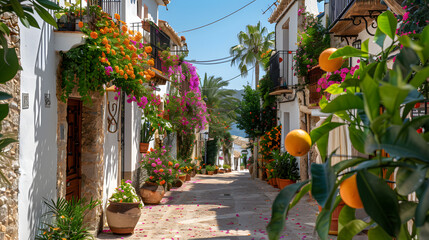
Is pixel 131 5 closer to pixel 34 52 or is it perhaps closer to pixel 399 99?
pixel 34 52

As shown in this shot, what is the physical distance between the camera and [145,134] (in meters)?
9.87

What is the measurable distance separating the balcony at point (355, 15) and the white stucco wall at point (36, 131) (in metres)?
3.72

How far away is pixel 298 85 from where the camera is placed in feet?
35.2

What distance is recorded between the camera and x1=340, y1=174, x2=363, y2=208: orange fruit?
906 mm

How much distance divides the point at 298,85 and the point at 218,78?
645 inches

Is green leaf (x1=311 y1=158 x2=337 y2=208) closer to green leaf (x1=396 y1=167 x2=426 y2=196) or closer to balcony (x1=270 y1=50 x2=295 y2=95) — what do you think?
green leaf (x1=396 y1=167 x2=426 y2=196)

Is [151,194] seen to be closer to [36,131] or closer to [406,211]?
[36,131]

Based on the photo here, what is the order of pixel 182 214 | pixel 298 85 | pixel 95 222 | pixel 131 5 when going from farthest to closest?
pixel 298 85 < pixel 131 5 < pixel 182 214 < pixel 95 222

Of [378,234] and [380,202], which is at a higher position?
[380,202]

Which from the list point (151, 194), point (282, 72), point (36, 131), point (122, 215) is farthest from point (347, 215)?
point (282, 72)

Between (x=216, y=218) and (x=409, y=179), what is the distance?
7.01m

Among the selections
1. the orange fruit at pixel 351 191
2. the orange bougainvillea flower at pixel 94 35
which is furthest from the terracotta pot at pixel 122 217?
the orange fruit at pixel 351 191

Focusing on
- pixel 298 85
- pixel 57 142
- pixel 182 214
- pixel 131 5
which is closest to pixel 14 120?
pixel 57 142

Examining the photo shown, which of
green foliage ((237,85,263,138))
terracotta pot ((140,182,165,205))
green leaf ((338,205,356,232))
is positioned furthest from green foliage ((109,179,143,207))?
green foliage ((237,85,263,138))
